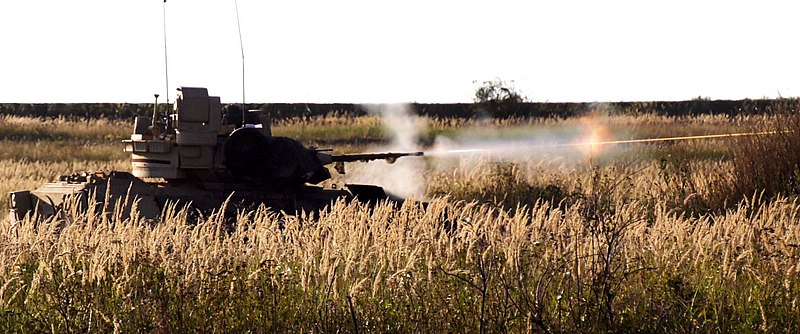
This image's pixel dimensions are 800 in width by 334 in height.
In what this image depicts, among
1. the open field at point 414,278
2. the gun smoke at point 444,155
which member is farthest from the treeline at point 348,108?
the open field at point 414,278

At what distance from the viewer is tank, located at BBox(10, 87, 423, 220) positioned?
12656 millimetres

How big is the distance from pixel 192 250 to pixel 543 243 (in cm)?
251

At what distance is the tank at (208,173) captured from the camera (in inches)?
498

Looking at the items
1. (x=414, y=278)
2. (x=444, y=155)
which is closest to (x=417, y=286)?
(x=414, y=278)

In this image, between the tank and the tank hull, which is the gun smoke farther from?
the tank

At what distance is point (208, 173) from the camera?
42.6ft

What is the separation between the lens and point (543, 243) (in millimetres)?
9461

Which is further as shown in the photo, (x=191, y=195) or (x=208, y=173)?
(x=208, y=173)

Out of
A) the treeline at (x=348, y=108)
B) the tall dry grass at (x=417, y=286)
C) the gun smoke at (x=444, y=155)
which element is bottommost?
the treeline at (x=348, y=108)

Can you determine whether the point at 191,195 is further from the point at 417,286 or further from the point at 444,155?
the point at 444,155

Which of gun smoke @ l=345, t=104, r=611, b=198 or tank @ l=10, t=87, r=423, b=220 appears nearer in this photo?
tank @ l=10, t=87, r=423, b=220

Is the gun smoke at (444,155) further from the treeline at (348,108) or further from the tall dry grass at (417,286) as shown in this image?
the treeline at (348,108)

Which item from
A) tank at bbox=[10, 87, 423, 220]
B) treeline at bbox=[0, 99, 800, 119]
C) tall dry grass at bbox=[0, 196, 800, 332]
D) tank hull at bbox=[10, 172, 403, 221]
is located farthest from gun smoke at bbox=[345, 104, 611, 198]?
treeline at bbox=[0, 99, 800, 119]

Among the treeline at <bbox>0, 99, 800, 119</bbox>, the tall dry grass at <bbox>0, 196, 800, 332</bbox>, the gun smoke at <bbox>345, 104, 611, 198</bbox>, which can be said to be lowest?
the treeline at <bbox>0, 99, 800, 119</bbox>
